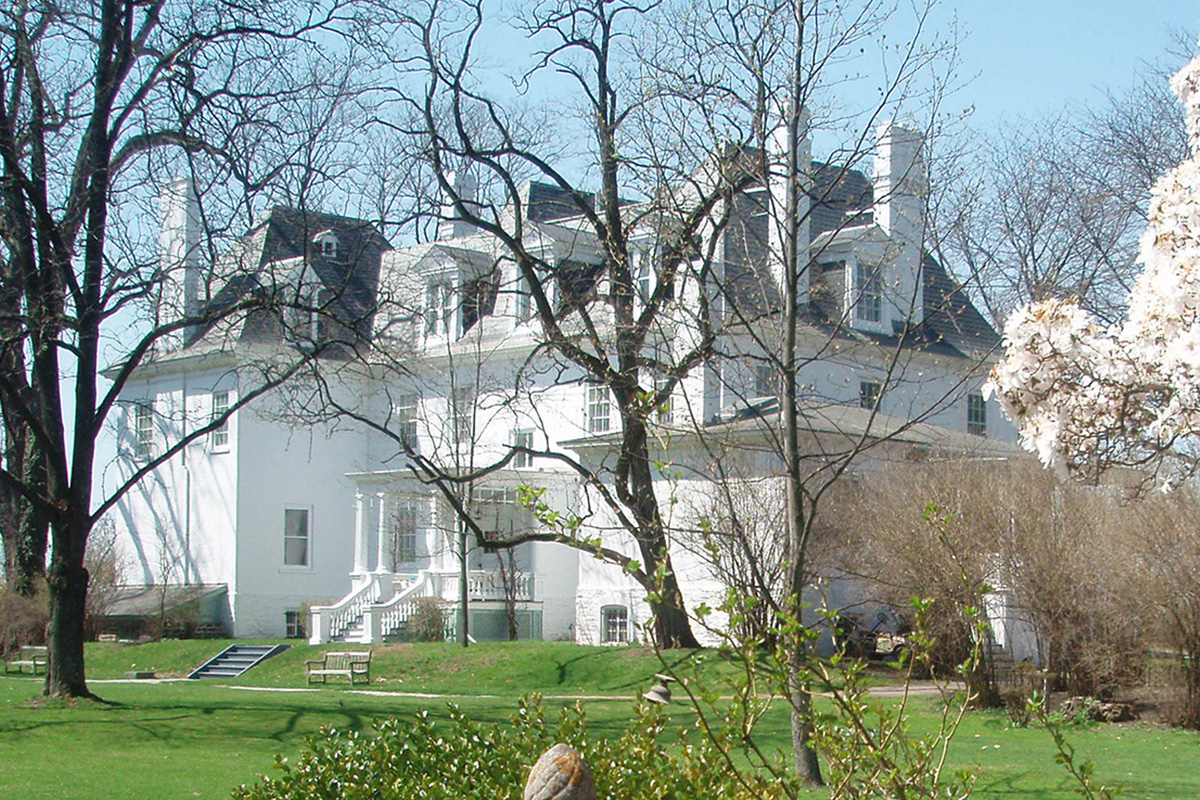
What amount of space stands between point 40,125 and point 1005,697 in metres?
15.0

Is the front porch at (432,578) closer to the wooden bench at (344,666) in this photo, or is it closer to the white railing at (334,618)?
the white railing at (334,618)

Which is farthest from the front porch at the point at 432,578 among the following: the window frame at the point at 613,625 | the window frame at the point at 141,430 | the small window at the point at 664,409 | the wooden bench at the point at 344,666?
the small window at the point at 664,409

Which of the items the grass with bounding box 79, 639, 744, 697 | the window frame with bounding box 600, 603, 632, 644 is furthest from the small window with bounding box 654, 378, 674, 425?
the window frame with bounding box 600, 603, 632, 644

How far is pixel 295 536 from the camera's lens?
37.9 metres

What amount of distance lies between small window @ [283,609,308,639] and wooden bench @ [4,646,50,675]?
8.06 meters

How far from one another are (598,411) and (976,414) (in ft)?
32.7

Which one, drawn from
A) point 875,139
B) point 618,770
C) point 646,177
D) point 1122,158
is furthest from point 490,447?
point 618,770

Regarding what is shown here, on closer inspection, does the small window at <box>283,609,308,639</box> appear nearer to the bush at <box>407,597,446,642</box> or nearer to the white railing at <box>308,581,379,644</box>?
the white railing at <box>308,581,379,644</box>

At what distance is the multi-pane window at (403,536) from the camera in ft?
115

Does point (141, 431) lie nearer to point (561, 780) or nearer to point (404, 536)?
point (404, 536)

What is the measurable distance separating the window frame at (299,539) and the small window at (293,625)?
125 centimetres

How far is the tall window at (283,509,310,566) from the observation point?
124 feet

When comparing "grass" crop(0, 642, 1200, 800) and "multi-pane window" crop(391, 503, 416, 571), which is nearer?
"grass" crop(0, 642, 1200, 800)

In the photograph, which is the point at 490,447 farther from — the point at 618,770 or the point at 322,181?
the point at 618,770
